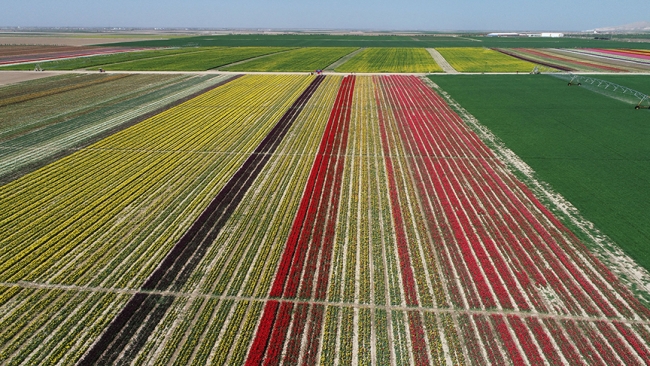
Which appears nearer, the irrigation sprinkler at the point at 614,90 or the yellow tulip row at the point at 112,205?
the yellow tulip row at the point at 112,205

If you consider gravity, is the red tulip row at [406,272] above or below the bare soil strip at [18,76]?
below

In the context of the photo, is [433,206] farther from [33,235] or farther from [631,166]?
[33,235]

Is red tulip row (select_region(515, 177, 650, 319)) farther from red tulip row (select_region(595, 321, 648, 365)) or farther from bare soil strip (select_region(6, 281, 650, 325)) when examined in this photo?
red tulip row (select_region(595, 321, 648, 365))

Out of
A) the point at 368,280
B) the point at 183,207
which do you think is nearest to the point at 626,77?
the point at 368,280

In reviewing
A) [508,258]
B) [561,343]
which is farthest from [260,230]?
[561,343]

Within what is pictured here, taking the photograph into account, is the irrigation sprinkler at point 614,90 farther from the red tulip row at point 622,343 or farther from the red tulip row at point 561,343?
the red tulip row at point 561,343

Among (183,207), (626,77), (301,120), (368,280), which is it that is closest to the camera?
(368,280)

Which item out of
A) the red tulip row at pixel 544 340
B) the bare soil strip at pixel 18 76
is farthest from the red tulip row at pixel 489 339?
the bare soil strip at pixel 18 76
